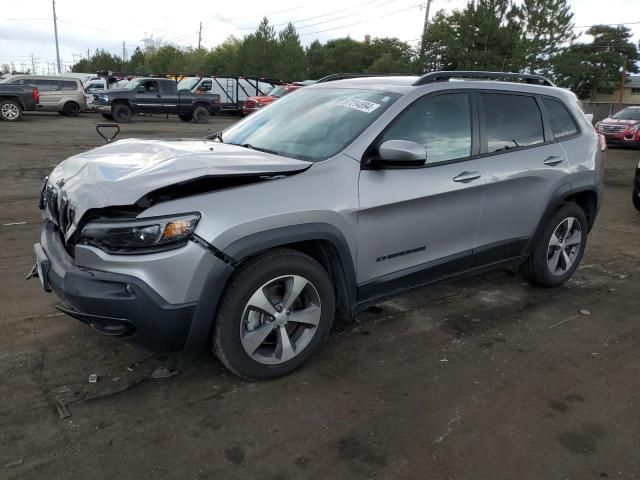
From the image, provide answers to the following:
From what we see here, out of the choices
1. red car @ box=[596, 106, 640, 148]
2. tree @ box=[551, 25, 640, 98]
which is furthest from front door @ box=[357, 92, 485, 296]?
tree @ box=[551, 25, 640, 98]

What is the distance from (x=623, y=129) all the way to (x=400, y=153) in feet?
62.8

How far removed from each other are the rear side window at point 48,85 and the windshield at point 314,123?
877 inches

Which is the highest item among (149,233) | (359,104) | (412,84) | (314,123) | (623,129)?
(412,84)

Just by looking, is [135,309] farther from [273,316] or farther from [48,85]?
[48,85]

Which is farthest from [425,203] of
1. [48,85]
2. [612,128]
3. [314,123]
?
[48,85]

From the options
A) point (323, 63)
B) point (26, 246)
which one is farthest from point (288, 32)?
point (26, 246)

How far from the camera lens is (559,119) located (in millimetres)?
4590

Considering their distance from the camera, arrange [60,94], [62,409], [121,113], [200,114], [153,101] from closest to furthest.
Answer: [62,409] → [121,113] → [153,101] → [60,94] → [200,114]

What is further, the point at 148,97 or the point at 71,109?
the point at 71,109

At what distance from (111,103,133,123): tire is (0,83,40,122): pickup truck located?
2.84 metres

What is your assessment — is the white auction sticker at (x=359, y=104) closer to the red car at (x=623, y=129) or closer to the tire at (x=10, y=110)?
the red car at (x=623, y=129)

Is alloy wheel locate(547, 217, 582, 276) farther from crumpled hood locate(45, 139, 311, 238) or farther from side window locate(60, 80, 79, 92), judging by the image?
side window locate(60, 80, 79, 92)

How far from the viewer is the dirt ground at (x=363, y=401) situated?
99.3 inches

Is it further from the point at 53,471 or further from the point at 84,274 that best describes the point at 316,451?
the point at 84,274
